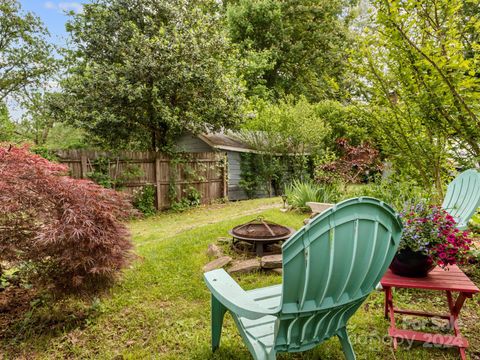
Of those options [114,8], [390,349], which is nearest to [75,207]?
[390,349]

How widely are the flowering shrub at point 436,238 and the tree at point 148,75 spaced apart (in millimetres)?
7130

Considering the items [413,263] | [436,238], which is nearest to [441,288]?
[413,263]

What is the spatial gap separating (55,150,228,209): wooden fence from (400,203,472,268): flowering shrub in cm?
764

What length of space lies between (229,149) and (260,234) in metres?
7.20

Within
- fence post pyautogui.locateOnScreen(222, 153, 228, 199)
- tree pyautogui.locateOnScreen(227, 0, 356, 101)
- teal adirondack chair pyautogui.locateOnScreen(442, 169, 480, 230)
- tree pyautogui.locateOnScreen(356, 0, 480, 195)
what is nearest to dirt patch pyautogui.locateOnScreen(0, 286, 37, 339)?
teal adirondack chair pyautogui.locateOnScreen(442, 169, 480, 230)

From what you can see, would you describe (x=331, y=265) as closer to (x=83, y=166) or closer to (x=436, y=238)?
(x=436, y=238)

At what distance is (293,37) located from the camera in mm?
18812

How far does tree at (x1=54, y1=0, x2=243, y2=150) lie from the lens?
26.3 ft

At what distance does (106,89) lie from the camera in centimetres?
801

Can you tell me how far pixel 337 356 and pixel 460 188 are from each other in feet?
8.05

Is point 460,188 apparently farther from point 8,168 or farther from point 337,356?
point 8,168

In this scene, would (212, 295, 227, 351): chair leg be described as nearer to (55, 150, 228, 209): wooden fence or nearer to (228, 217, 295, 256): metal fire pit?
(228, 217, 295, 256): metal fire pit

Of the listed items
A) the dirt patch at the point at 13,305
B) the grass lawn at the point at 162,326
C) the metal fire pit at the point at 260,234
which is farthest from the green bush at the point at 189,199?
the dirt patch at the point at 13,305

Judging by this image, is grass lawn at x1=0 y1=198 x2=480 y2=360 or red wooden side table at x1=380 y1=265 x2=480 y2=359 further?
grass lawn at x1=0 y1=198 x2=480 y2=360
